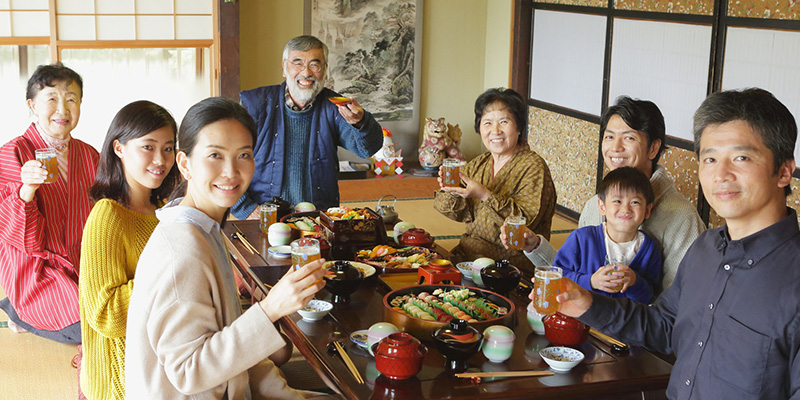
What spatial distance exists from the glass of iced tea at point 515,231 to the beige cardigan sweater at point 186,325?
1125 mm

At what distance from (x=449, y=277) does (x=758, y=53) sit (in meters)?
2.70

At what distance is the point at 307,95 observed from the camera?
12.8 feet

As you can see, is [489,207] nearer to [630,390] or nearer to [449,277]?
[449,277]

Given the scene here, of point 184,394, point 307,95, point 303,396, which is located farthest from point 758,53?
point 184,394

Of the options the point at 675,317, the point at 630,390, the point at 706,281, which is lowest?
the point at 630,390

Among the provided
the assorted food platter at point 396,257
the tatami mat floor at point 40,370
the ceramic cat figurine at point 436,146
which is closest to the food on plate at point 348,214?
the assorted food platter at point 396,257

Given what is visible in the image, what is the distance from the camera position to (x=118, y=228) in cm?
227

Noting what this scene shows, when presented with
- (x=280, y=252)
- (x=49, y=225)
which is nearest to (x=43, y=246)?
(x=49, y=225)

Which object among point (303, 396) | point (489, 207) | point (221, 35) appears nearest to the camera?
point (303, 396)

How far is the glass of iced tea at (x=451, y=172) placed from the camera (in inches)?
124

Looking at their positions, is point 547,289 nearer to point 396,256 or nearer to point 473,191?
point 396,256

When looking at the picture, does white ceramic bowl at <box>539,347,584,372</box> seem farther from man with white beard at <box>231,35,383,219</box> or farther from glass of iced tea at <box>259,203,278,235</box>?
man with white beard at <box>231,35,383,219</box>

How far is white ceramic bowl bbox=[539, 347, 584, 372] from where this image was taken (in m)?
1.94

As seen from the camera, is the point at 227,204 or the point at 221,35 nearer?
the point at 227,204
